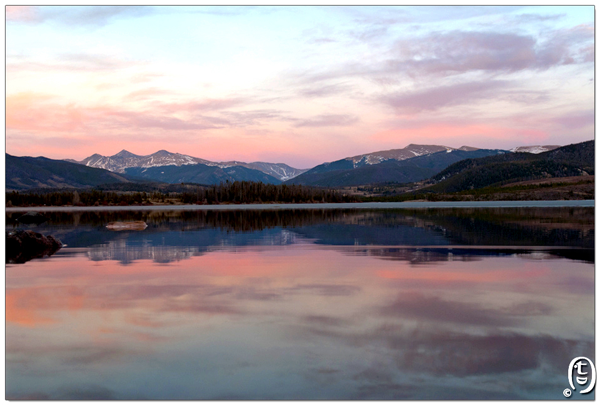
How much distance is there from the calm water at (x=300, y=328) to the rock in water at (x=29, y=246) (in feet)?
22.1

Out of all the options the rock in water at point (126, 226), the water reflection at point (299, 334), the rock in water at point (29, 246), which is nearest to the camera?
the water reflection at point (299, 334)

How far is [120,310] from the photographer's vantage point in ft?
66.6

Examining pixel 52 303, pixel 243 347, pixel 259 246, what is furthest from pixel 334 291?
pixel 259 246

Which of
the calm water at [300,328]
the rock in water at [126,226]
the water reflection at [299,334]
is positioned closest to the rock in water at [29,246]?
the calm water at [300,328]

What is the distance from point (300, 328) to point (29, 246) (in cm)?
3292

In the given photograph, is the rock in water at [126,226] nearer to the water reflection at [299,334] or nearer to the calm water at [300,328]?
the calm water at [300,328]

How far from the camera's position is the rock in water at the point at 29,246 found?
38250mm

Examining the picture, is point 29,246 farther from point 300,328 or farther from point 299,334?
point 299,334

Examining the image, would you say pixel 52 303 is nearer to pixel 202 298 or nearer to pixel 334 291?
Answer: pixel 202 298

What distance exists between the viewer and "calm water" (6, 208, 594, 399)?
13.1m

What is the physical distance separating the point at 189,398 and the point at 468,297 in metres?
13.6

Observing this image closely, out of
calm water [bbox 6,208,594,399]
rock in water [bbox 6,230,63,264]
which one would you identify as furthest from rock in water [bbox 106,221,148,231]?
calm water [bbox 6,208,594,399]

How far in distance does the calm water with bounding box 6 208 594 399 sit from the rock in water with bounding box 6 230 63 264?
22.1 feet

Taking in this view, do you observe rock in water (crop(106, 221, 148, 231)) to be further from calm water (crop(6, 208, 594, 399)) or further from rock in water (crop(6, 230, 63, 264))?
calm water (crop(6, 208, 594, 399))
